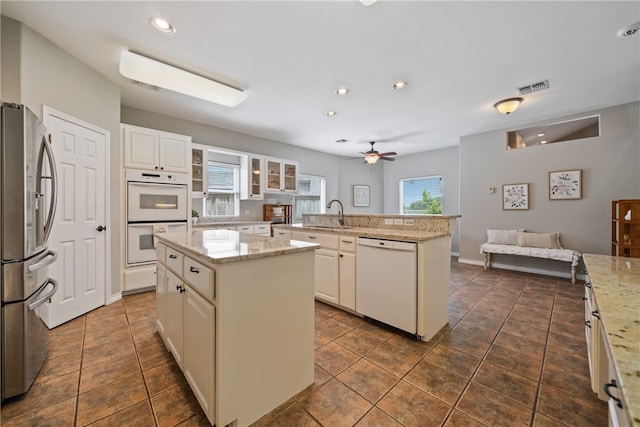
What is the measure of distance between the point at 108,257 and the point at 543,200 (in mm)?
6601

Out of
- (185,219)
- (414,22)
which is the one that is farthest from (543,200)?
(185,219)

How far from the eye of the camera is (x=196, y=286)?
140cm

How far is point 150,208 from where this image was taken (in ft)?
11.2

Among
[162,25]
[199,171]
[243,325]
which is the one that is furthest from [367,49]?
[199,171]

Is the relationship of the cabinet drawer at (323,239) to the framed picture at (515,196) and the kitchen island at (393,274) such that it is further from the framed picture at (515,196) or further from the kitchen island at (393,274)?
the framed picture at (515,196)

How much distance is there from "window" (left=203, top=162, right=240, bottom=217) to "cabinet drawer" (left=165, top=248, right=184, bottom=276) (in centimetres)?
295

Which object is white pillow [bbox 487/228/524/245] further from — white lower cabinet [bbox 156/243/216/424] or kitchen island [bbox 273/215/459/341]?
white lower cabinet [bbox 156/243/216/424]

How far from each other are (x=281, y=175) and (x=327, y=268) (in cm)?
304

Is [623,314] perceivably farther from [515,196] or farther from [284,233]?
[515,196]

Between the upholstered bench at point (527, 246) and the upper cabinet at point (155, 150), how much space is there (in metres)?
5.42

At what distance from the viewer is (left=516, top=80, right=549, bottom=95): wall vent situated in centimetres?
304

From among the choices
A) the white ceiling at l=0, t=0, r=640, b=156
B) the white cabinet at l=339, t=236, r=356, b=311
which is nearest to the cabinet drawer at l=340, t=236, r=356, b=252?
the white cabinet at l=339, t=236, r=356, b=311

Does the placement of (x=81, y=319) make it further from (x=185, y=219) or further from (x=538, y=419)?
(x=538, y=419)

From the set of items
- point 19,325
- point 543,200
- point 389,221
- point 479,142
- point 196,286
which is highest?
point 479,142
